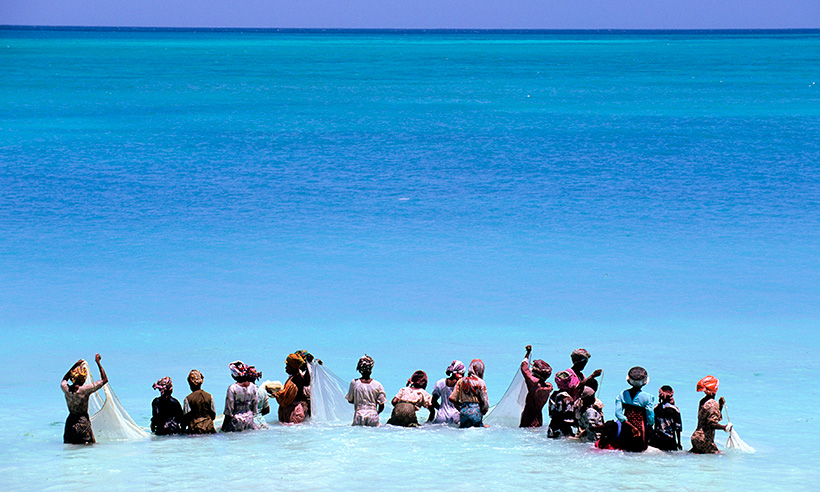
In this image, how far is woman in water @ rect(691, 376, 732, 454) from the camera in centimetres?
766

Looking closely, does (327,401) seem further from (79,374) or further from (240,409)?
(79,374)

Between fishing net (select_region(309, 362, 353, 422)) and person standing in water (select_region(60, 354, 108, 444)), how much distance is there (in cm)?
192

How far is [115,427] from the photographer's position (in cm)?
832

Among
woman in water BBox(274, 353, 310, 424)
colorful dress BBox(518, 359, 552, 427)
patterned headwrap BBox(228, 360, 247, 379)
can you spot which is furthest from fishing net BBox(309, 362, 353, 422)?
colorful dress BBox(518, 359, 552, 427)

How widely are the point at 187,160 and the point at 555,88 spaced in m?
33.2

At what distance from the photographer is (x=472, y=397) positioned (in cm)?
851

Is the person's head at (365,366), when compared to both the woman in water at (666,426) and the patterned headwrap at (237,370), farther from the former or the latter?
the woman in water at (666,426)

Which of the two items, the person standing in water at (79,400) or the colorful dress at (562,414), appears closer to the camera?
the person standing in water at (79,400)

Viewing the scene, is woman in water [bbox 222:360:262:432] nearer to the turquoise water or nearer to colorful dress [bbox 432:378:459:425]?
the turquoise water

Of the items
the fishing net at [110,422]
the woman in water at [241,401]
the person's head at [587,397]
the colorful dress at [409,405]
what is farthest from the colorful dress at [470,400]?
the fishing net at [110,422]

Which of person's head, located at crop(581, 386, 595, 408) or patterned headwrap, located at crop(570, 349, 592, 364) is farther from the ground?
patterned headwrap, located at crop(570, 349, 592, 364)

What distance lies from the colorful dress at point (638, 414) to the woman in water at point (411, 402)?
185 cm

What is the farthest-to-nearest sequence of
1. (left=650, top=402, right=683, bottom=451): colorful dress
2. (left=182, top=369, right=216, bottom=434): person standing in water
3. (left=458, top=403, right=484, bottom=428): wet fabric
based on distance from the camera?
(left=458, top=403, right=484, bottom=428): wet fabric
(left=182, top=369, right=216, bottom=434): person standing in water
(left=650, top=402, right=683, bottom=451): colorful dress

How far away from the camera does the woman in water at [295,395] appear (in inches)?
345
